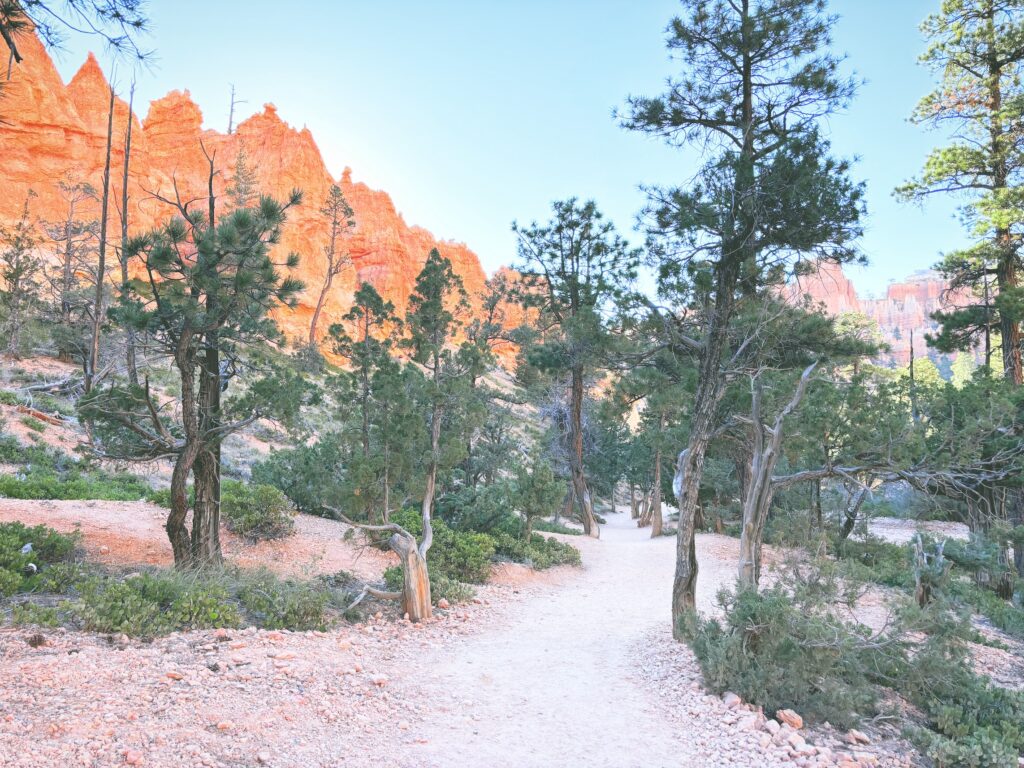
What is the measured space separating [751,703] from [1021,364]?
441 inches

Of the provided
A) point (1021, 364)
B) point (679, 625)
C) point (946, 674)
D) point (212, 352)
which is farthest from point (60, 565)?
point (1021, 364)

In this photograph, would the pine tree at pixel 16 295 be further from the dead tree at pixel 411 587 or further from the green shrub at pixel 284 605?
the dead tree at pixel 411 587

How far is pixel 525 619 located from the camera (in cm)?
795

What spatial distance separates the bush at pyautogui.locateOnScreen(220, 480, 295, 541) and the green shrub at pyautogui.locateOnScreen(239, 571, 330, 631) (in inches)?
146

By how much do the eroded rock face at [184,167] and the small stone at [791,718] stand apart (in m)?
40.1

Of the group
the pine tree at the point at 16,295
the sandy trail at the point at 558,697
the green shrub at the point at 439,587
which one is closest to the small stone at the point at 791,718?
the sandy trail at the point at 558,697

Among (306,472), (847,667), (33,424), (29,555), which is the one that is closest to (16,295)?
(33,424)

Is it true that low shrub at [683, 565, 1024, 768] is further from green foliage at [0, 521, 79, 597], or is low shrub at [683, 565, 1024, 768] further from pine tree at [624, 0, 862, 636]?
green foliage at [0, 521, 79, 597]

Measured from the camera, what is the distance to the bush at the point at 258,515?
9984mm

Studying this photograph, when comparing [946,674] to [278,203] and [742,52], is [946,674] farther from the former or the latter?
[278,203]

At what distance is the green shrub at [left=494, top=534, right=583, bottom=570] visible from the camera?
37.3 ft

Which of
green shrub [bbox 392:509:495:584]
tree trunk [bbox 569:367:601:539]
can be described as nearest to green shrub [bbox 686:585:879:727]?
green shrub [bbox 392:509:495:584]

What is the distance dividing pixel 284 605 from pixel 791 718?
5028 mm

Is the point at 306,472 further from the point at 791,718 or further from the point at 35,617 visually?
the point at 791,718
